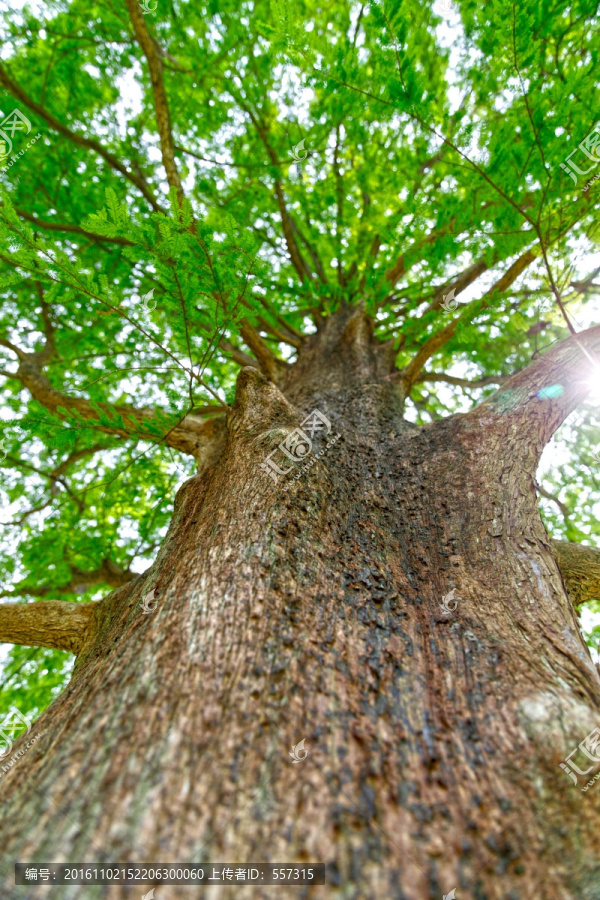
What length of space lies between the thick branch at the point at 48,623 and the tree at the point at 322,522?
0.02 m

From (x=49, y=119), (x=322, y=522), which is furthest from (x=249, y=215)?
(x=322, y=522)

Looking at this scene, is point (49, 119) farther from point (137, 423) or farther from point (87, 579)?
point (87, 579)

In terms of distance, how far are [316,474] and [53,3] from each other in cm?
577

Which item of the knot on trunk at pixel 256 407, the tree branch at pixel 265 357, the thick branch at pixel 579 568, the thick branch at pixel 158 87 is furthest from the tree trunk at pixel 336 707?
the thick branch at pixel 158 87

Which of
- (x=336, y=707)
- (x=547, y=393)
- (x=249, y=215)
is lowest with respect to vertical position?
(x=336, y=707)

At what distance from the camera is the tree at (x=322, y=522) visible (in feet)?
3.15

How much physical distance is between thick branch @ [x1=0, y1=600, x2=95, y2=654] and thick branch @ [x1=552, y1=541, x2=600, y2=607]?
2.52 meters

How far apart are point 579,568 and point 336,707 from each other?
1.80 m

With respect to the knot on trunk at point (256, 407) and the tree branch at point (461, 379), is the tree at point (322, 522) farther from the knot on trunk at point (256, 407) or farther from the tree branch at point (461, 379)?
the tree branch at point (461, 379)

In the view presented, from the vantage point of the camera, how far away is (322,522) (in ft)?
5.98

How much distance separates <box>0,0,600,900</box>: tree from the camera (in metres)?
0.96

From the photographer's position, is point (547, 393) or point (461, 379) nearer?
point (547, 393)

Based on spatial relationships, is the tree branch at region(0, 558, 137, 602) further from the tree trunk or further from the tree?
the tree trunk

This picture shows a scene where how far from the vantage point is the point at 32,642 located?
7.90 ft
